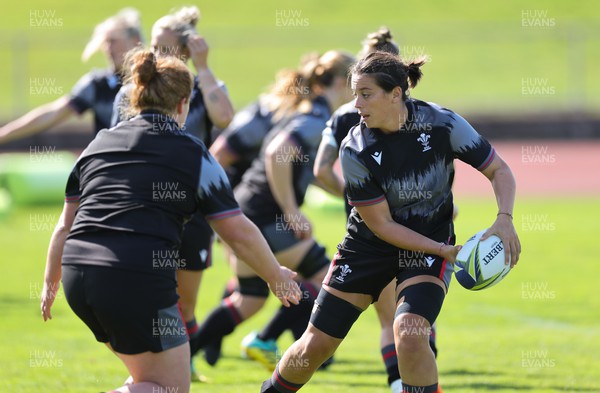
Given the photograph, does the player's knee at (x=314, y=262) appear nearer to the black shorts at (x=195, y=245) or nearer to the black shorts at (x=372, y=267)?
the black shorts at (x=195, y=245)

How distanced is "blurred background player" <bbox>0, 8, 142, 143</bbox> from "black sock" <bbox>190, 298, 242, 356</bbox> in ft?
5.08

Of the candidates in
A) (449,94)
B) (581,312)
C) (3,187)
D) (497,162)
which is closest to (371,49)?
(497,162)

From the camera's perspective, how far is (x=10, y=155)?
72.0 ft

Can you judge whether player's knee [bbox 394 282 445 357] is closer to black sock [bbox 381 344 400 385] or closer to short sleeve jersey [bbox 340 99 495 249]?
short sleeve jersey [bbox 340 99 495 249]

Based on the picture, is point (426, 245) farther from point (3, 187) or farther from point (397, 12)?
point (397, 12)

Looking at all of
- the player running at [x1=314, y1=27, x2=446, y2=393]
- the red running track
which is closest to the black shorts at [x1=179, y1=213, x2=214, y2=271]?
the player running at [x1=314, y1=27, x2=446, y2=393]

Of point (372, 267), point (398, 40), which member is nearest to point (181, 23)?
point (372, 267)

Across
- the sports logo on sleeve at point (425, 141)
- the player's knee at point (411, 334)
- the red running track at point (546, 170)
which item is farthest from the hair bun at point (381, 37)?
the red running track at point (546, 170)

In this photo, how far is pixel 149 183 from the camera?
419 cm

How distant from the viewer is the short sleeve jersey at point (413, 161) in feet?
16.1

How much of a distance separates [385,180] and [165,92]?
1.18 metres

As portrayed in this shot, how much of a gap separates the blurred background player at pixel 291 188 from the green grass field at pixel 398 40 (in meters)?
12.4

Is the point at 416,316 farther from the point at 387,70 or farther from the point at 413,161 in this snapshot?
the point at 387,70

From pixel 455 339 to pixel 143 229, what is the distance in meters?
4.51
